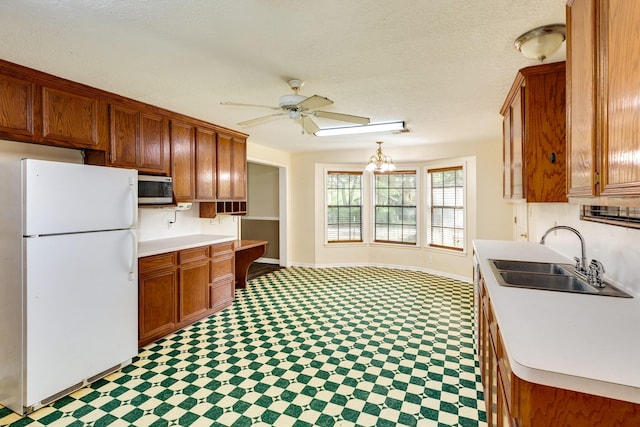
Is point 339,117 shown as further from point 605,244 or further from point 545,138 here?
point 605,244

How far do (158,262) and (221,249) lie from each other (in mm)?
954

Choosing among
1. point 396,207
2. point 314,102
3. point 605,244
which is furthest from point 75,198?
point 396,207

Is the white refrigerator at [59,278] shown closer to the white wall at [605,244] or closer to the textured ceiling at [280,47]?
the textured ceiling at [280,47]

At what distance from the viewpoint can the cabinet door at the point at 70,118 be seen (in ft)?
8.01

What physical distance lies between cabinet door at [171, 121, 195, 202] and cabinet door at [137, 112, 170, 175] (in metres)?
0.10

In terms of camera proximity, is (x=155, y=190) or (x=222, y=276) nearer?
(x=155, y=190)

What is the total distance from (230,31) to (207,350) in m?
2.68

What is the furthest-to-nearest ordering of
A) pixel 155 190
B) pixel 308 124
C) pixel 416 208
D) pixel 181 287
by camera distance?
pixel 416 208 → pixel 181 287 → pixel 155 190 → pixel 308 124

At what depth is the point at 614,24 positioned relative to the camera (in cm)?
105

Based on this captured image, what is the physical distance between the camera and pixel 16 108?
2260 millimetres

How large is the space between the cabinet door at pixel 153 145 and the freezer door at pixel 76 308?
92 centimetres

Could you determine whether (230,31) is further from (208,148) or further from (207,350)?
(207,350)

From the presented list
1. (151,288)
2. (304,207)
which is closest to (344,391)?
(151,288)

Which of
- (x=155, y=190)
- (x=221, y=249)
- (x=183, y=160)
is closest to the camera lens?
(x=155, y=190)
